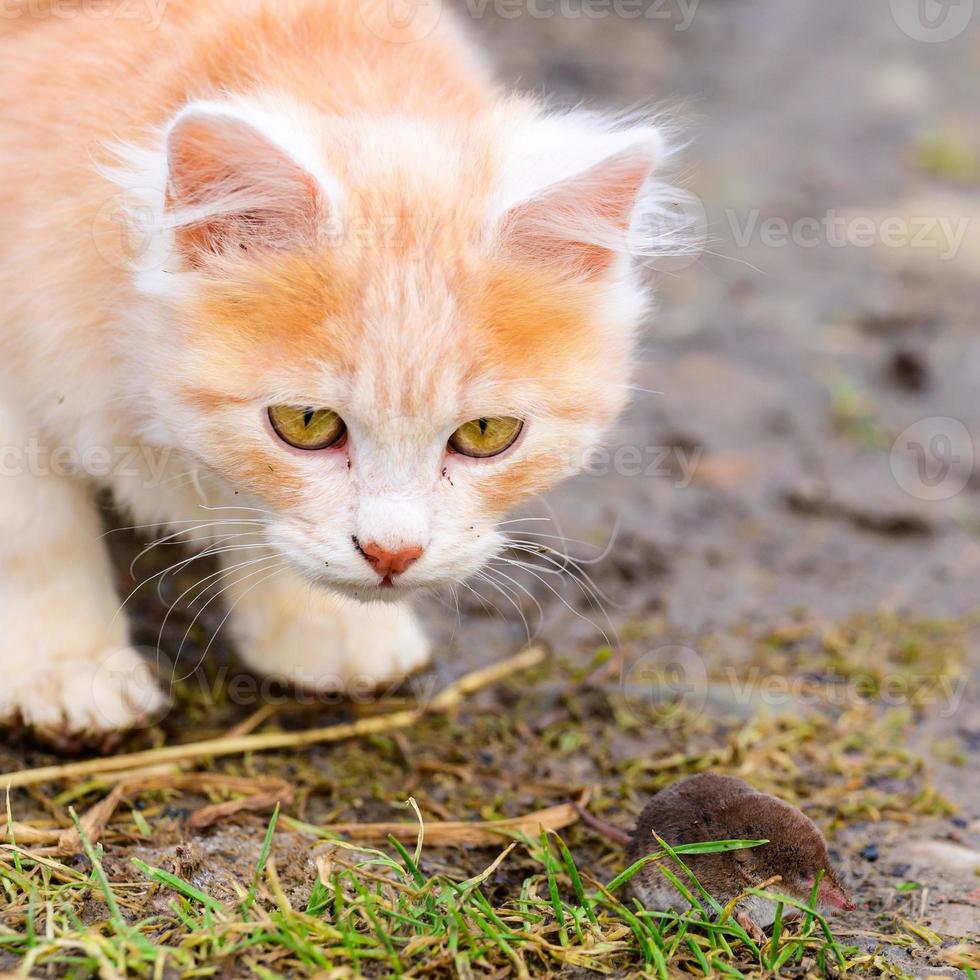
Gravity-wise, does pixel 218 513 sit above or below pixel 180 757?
above

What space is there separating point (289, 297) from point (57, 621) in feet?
3.39

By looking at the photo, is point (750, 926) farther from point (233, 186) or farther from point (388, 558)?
point (233, 186)

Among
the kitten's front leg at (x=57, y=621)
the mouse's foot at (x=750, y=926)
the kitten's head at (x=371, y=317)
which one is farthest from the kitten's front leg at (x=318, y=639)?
the mouse's foot at (x=750, y=926)

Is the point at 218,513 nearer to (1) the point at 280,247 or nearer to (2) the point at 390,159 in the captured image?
(1) the point at 280,247

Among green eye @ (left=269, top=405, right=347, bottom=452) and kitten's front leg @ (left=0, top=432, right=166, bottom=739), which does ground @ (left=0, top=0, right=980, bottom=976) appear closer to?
kitten's front leg @ (left=0, top=432, right=166, bottom=739)

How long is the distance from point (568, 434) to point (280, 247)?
608 mm

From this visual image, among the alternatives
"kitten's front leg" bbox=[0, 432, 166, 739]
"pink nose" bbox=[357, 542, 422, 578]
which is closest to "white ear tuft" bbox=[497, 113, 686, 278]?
"pink nose" bbox=[357, 542, 422, 578]

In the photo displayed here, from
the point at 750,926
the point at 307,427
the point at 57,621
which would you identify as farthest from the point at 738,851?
the point at 57,621

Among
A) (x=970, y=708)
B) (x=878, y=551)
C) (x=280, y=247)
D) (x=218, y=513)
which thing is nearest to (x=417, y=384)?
(x=280, y=247)

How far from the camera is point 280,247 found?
193cm

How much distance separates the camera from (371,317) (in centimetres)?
187

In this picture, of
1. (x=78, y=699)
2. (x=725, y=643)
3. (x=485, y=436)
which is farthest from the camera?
(x=725, y=643)

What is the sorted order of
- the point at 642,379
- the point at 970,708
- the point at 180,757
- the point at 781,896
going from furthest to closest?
the point at 642,379 → the point at 970,708 → the point at 180,757 → the point at 781,896

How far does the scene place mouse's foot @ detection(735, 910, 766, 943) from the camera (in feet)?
6.04
